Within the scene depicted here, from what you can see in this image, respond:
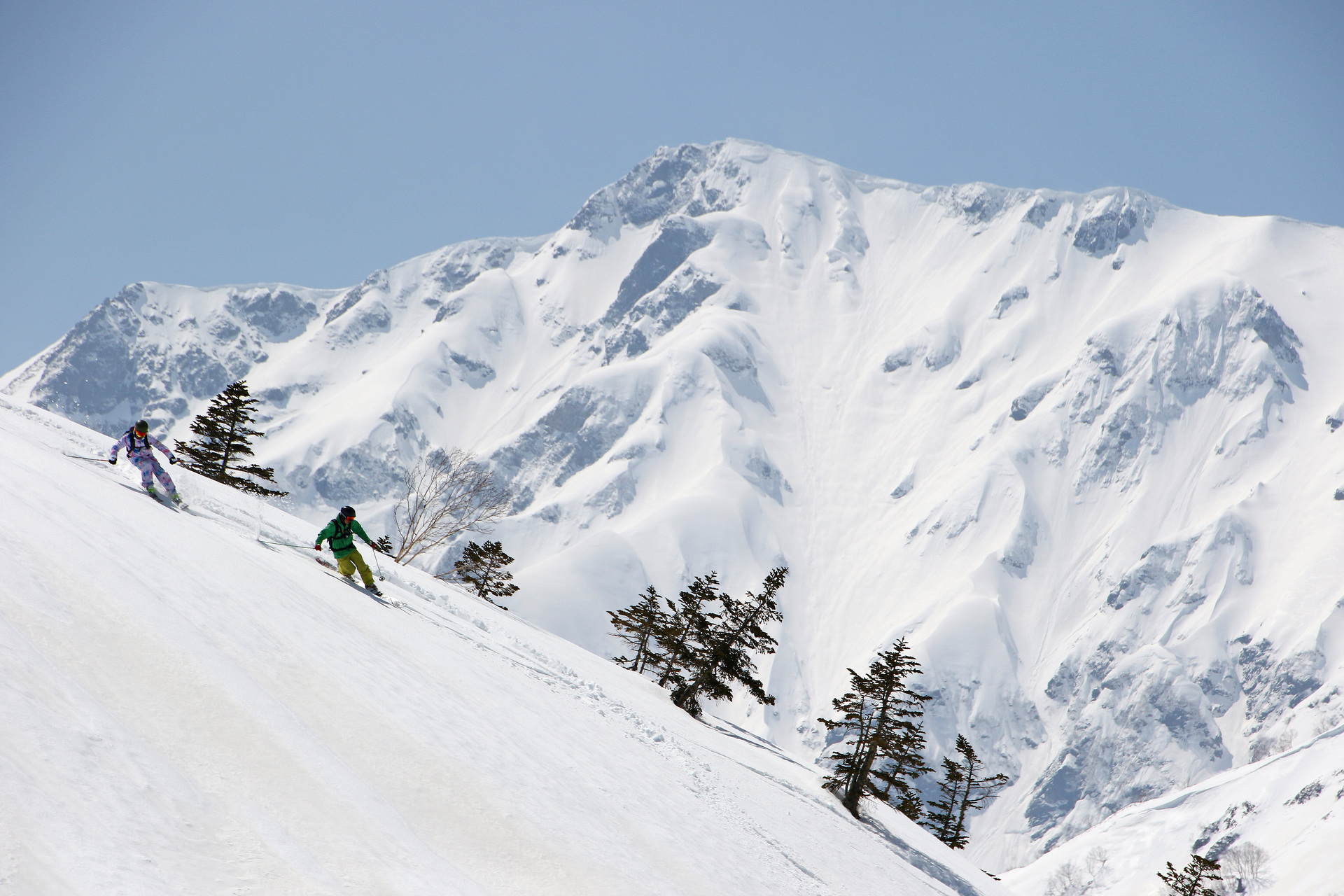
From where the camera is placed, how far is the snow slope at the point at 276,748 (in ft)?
19.8

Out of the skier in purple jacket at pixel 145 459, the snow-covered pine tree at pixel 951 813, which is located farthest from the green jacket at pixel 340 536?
the snow-covered pine tree at pixel 951 813

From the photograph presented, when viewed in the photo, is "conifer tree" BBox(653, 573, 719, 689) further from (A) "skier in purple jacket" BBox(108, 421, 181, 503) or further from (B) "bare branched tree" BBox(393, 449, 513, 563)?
(A) "skier in purple jacket" BBox(108, 421, 181, 503)

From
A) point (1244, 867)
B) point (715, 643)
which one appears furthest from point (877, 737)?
point (1244, 867)

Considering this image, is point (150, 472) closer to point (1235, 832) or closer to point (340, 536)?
point (340, 536)

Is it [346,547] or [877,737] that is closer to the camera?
[346,547]

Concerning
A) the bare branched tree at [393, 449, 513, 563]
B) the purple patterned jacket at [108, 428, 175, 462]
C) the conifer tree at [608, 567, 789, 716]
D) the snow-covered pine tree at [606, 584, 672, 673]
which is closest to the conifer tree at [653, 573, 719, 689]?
the conifer tree at [608, 567, 789, 716]

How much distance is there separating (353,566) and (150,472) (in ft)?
13.3

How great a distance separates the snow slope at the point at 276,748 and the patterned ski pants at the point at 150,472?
569 mm

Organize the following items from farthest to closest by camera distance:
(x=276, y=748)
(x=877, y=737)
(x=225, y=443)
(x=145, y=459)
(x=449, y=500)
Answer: (x=225, y=443) → (x=449, y=500) → (x=877, y=737) → (x=145, y=459) → (x=276, y=748)

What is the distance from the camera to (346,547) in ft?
57.0

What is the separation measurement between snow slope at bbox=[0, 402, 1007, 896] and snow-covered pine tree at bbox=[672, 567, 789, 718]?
19391mm

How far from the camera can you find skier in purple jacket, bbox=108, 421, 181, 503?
15930 millimetres

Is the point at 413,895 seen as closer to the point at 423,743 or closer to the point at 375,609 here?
the point at 423,743

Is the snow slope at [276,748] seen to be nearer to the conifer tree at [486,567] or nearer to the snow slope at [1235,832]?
the conifer tree at [486,567]
